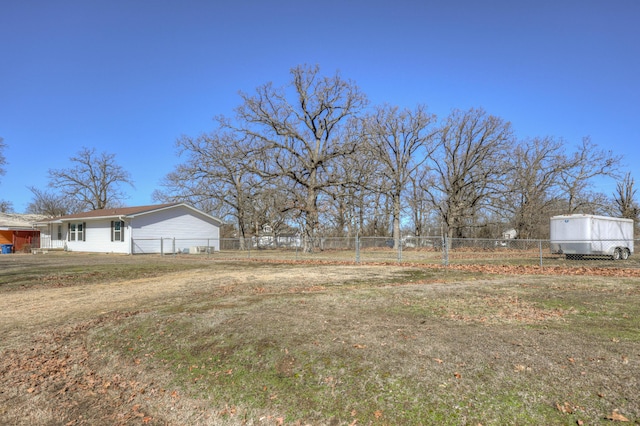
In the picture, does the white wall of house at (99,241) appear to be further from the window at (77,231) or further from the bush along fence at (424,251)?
the bush along fence at (424,251)

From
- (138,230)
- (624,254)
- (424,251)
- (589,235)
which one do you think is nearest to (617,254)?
(624,254)

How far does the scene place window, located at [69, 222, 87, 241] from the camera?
100 ft

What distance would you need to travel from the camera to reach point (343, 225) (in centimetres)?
3928

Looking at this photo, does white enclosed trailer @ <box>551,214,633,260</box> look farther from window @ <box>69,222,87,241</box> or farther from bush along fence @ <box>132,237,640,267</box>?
window @ <box>69,222,87,241</box>

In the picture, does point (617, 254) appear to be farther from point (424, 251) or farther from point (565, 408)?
point (565, 408)

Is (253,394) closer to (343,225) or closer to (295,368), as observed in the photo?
(295,368)

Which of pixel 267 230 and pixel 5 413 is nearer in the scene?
pixel 5 413

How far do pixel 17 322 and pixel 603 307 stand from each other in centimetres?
1022

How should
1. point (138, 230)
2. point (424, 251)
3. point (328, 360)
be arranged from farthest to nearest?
point (424, 251) < point (138, 230) < point (328, 360)

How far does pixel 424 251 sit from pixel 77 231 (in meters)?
27.3

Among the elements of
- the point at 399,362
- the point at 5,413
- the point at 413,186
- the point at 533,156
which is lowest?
the point at 5,413

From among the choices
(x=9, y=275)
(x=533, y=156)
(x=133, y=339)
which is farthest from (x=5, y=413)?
(x=533, y=156)

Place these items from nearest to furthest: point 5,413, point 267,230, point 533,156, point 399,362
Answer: point 5,413, point 399,362, point 533,156, point 267,230

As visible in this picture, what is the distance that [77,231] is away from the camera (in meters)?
31.1
